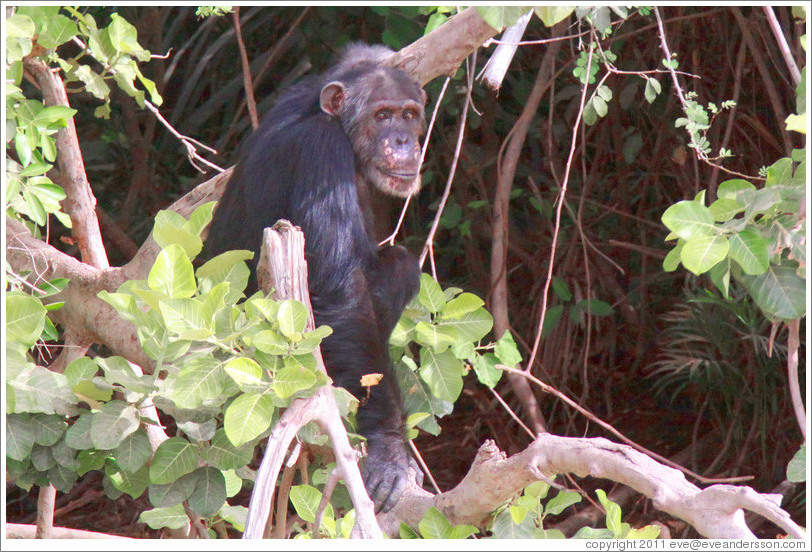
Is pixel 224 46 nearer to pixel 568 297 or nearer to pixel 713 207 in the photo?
pixel 568 297

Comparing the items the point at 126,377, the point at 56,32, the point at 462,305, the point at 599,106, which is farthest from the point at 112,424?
the point at 599,106

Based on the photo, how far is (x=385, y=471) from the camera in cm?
301

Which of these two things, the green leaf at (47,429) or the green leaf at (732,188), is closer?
the green leaf at (732,188)

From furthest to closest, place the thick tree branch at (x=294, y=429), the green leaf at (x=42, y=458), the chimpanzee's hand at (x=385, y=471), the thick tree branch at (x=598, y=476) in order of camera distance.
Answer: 1. the chimpanzee's hand at (x=385, y=471)
2. the green leaf at (x=42, y=458)
3. the thick tree branch at (x=294, y=429)
4. the thick tree branch at (x=598, y=476)

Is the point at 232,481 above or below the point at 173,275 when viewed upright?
below

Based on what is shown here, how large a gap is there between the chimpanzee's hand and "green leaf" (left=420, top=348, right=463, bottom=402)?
1.00ft

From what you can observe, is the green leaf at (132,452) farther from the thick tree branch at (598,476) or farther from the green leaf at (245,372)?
the thick tree branch at (598,476)

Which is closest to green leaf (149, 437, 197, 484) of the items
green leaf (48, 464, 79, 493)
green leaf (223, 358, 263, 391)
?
green leaf (48, 464, 79, 493)

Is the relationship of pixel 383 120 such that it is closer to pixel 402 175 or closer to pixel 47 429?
pixel 402 175

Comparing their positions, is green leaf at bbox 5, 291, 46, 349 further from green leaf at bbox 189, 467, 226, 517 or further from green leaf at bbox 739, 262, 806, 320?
green leaf at bbox 739, 262, 806, 320

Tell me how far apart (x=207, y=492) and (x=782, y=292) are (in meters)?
1.49

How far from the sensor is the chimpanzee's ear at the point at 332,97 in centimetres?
370

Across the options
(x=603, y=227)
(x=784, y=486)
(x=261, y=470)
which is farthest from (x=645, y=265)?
(x=261, y=470)

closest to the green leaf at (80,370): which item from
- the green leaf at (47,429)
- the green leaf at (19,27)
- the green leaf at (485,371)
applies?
the green leaf at (47,429)
